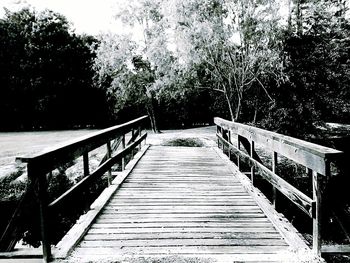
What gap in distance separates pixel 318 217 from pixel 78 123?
23.9 meters

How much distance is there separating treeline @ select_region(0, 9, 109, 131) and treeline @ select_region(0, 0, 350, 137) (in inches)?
2.6

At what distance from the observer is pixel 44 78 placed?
24344mm

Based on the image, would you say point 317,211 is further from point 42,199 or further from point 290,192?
point 42,199

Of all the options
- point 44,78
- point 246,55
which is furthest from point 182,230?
point 44,78

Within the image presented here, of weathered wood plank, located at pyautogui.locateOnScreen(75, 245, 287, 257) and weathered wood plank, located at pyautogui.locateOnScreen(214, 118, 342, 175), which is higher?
weathered wood plank, located at pyautogui.locateOnScreen(214, 118, 342, 175)

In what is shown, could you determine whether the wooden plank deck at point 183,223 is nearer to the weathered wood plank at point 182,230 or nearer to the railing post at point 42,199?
the weathered wood plank at point 182,230

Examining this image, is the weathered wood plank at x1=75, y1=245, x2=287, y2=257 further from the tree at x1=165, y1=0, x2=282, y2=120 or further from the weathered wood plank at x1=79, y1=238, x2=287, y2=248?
the tree at x1=165, y1=0, x2=282, y2=120

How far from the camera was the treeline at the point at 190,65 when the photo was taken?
13.1 metres

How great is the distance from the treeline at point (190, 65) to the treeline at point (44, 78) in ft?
0.21

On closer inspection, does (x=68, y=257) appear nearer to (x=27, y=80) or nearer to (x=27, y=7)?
(x=27, y=80)

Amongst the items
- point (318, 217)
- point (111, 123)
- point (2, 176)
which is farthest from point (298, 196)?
point (111, 123)

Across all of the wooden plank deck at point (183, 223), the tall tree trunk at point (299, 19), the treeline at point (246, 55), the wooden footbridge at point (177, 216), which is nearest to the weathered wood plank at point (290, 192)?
the wooden footbridge at point (177, 216)

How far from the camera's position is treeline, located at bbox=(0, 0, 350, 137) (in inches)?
516

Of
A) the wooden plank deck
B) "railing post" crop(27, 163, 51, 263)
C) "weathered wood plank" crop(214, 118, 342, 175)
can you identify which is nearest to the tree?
the wooden plank deck
